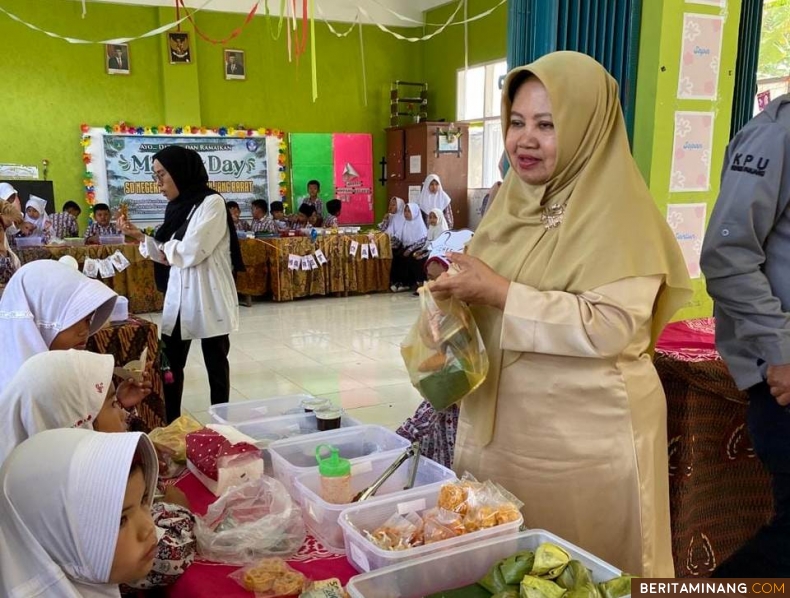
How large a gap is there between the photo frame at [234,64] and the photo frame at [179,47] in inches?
23.4

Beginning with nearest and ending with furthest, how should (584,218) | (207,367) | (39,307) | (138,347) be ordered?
1. (584,218)
2. (39,307)
3. (138,347)
4. (207,367)

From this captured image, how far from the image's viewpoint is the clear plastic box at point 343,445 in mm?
1654

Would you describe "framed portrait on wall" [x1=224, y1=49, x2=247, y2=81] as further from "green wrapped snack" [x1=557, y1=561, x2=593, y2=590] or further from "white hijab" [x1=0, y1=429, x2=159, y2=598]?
"green wrapped snack" [x1=557, y1=561, x2=593, y2=590]

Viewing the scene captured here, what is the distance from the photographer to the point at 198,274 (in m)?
3.40

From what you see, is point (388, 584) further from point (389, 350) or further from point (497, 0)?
point (497, 0)

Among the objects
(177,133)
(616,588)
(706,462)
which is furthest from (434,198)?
(616,588)

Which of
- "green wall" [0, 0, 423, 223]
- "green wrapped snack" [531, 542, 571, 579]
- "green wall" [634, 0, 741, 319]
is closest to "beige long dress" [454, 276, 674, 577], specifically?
Answer: "green wrapped snack" [531, 542, 571, 579]

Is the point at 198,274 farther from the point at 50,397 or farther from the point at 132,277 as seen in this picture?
the point at 132,277

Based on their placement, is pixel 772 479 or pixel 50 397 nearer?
pixel 50 397

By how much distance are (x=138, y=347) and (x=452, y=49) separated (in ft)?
30.9

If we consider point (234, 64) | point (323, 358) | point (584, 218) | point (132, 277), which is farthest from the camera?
point (234, 64)

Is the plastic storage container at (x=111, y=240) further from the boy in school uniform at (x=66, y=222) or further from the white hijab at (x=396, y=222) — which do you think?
the white hijab at (x=396, y=222)

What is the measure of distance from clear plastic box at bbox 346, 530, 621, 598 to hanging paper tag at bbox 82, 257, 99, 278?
6.91 meters

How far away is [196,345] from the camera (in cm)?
602
